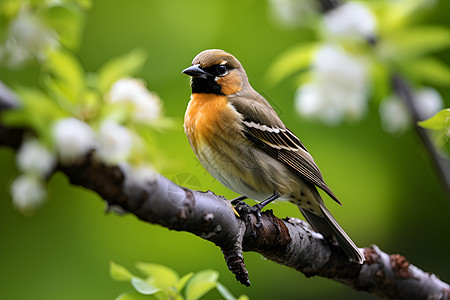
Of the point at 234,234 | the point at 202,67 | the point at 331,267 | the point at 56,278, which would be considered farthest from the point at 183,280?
the point at 56,278

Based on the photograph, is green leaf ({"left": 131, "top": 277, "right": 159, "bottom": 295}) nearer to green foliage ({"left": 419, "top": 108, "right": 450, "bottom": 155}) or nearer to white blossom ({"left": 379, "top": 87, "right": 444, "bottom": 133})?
green foliage ({"left": 419, "top": 108, "right": 450, "bottom": 155})

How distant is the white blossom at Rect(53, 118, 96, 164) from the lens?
973 millimetres

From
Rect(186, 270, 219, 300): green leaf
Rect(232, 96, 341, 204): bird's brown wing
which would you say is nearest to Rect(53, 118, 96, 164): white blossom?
Rect(186, 270, 219, 300): green leaf

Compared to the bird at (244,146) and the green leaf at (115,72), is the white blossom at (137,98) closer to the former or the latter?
the green leaf at (115,72)

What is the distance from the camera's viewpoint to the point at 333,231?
2.53 m

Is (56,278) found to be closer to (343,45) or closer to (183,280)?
(183,280)

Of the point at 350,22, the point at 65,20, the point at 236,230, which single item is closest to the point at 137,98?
the point at 65,20

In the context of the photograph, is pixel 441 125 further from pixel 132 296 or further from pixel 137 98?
pixel 132 296

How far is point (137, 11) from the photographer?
11.9ft

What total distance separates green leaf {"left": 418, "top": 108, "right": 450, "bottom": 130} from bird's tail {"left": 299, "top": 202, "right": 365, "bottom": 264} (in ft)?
3.16

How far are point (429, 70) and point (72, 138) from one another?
4.96ft

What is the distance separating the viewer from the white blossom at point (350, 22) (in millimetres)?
2033

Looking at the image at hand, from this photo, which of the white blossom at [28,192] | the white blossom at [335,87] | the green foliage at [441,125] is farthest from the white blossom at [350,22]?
the white blossom at [28,192]

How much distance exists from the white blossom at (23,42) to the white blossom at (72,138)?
0.69ft
